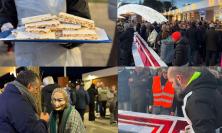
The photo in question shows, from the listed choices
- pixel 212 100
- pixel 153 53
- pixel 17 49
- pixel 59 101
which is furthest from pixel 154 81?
pixel 17 49

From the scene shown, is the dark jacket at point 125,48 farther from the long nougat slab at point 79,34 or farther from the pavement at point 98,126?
the long nougat slab at point 79,34

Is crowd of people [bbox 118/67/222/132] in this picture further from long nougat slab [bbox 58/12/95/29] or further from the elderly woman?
long nougat slab [bbox 58/12/95/29]

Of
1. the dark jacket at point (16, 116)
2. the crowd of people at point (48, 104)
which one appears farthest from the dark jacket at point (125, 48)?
the dark jacket at point (16, 116)

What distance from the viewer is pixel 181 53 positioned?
12.2 feet

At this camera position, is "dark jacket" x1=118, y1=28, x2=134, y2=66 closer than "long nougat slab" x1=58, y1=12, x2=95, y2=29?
No

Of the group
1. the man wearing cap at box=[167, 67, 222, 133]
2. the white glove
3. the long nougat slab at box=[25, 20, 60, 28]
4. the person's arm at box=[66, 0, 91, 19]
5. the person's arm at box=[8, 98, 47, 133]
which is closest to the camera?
the person's arm at box=[8, 98, 47, 133]

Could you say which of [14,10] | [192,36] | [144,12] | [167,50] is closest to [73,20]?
[14,10]

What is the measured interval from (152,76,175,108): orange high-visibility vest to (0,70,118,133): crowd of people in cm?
38

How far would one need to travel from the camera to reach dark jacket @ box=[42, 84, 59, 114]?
350 centimetres

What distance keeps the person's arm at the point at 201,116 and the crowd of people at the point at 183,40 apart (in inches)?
15.2

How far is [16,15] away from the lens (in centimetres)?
314

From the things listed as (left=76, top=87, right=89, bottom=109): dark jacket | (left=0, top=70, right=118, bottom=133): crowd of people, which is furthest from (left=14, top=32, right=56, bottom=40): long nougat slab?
(left=76, top=87, right=89, bottom=109): dark jacket

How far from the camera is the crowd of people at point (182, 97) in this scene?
12.5 ft

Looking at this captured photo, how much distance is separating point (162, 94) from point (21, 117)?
1.56 m
